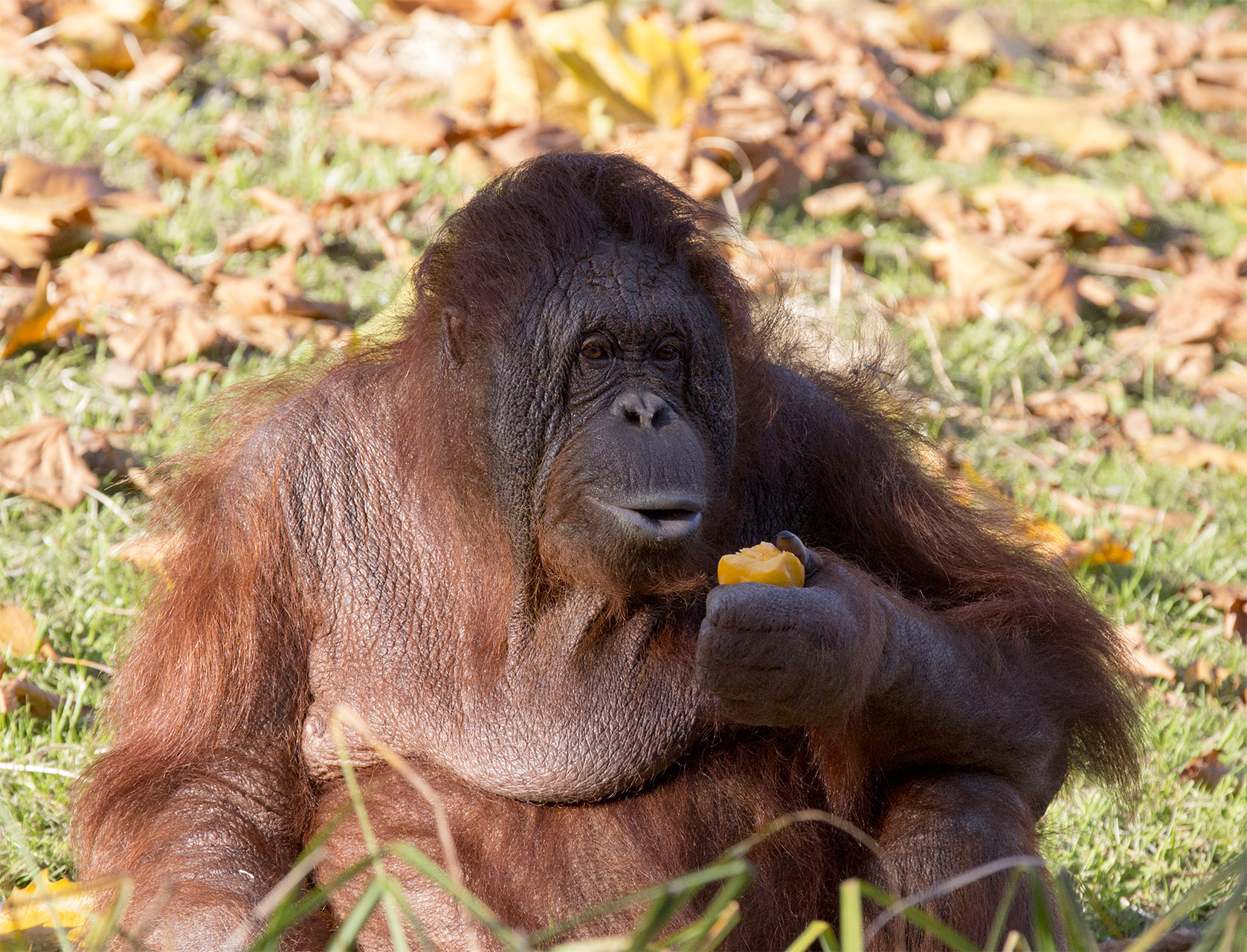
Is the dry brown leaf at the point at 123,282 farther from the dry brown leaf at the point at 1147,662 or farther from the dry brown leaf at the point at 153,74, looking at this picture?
the dry brown leaf at the point at 1147,662

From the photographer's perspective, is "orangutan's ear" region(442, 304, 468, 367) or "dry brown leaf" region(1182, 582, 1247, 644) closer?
"orangutan's ear" region(442, 304, 468, 367)

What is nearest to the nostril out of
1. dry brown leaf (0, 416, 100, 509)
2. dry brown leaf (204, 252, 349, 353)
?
dry brown leaf (0, 416, 100, 509)

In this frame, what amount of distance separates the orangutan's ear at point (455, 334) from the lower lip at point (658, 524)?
47 cm

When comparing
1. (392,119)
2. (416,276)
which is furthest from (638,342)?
(392,119)

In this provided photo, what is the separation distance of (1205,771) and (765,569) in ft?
6.07

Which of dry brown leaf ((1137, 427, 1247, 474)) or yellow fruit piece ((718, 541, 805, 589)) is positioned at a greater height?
yellow fruit piece ((718, 541, 805, 589))

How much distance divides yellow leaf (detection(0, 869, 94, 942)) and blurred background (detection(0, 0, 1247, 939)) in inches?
9.0

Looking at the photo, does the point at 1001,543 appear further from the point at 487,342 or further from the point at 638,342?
the point at 487,342

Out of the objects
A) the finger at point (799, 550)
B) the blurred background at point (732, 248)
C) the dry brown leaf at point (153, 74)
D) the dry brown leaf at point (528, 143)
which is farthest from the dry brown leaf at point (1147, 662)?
the dry brown leaf at point (153, 74)

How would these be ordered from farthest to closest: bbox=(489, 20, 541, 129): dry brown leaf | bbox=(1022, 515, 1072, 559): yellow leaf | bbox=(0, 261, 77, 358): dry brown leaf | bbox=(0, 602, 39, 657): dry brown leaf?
bbox=(489, 20, 541, 129): dry brown leaf
bbox=(0, 261, 77, 358): dry brown leaf
bbox=(1022, 515, 1072, 559): yellow leaf
bbox=(0, 602, 39, 657): dry brown leaf

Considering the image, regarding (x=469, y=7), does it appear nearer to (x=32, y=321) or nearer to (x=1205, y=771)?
(x=32, y=321)

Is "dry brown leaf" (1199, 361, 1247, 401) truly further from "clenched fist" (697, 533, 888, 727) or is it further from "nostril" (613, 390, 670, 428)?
"nostril" (613, 390, 670, 428)

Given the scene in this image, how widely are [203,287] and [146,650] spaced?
2262 millimetres

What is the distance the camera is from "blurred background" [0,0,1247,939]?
3719 mm
